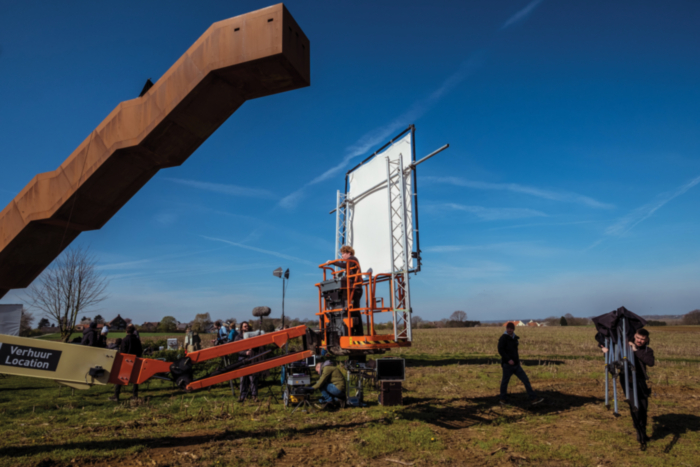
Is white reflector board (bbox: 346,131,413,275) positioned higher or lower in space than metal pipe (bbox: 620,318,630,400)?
higher

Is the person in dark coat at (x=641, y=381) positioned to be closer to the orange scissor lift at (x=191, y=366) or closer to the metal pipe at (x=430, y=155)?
the orange scissor lift at (x=191, y=366)

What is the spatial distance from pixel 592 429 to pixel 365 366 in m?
5.10

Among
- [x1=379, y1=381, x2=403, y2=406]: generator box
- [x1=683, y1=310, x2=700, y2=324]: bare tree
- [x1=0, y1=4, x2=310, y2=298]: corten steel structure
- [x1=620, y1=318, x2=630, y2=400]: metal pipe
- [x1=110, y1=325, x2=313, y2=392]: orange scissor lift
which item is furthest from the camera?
[x1=683, y1=310, x2=700, y2=324]: bare tree

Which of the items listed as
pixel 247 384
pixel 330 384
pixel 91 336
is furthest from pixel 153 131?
pixel 91 336

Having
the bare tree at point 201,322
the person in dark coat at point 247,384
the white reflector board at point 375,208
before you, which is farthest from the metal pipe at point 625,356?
the bare tree at point 201,322

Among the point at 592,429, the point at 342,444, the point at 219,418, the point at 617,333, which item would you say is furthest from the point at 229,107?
the point at 592,429

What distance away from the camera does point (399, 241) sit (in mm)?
13844

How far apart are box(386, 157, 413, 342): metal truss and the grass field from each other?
2.05 metres

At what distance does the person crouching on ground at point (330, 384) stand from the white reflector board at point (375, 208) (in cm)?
505

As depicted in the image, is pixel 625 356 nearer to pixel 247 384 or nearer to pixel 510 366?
pixel 510 366

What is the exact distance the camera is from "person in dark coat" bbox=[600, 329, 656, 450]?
6.64 m

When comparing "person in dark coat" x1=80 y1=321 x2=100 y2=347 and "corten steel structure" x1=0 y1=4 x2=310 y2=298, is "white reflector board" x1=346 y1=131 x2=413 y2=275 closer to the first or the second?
"person in dark coat" x1=80 y1=321 x2=100 y2=347

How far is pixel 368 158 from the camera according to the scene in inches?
664

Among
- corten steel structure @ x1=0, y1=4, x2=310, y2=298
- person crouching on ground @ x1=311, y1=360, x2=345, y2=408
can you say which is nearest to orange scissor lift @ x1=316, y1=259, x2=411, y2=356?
person crouching on ground @ x1=311, y1=360, x2=345, y2=408
